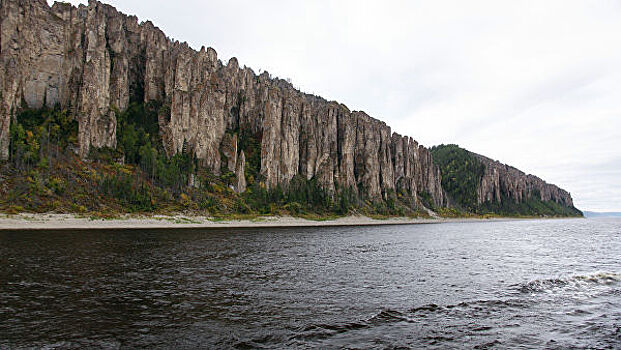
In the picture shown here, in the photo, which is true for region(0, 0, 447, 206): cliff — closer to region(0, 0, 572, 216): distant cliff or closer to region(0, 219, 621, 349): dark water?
region(0, 0, 572, 216): distant cliff

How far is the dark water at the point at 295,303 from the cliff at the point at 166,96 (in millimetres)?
81846

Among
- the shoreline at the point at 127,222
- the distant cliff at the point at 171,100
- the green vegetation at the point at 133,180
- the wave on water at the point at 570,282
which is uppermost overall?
the distant cliff at the point at 171,100

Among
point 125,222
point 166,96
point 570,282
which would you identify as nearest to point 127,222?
point 125,222

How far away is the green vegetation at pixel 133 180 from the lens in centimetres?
7294

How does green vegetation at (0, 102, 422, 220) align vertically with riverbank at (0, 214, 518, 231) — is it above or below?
above

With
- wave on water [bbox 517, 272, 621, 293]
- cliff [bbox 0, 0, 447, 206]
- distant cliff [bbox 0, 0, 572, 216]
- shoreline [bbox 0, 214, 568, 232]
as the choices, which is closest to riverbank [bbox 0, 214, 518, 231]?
shoreline [bbox 0, 214, 568, 232]

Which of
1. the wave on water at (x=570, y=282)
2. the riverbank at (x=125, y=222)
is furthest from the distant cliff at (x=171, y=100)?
the wave on water at (x=570, y=282)

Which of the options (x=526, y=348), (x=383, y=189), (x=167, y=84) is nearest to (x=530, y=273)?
(x=526, y=348)

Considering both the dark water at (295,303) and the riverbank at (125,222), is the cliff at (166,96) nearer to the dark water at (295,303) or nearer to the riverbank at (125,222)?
the riverbank at (125,222)

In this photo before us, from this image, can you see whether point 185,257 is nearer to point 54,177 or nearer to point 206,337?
point 206,337

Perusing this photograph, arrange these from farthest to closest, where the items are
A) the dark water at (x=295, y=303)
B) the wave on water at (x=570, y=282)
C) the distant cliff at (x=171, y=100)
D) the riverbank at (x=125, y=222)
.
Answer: the distant cliff at (x=171, y=100) < the riverbank at (x=125, y=222) < the wave on water at (x=570, y=282) < the dark water at (x=295, y=303)

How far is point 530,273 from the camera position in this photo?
1069 inches

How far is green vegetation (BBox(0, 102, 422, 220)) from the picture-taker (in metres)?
72.9

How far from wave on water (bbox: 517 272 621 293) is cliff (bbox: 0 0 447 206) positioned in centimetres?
10179
